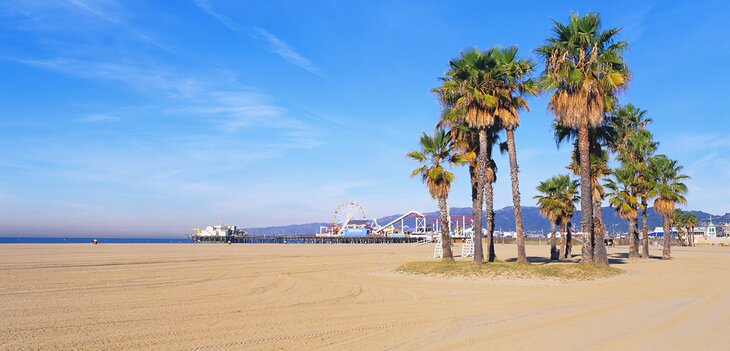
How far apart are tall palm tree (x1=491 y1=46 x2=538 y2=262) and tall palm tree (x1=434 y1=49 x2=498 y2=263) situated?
0.55 metres

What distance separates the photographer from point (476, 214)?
24625 millimetres

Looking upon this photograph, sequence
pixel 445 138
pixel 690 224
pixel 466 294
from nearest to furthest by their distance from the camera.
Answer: pixel 466 294
pixel 445 138
pixel 690 224

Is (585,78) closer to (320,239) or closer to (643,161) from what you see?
(643,161)

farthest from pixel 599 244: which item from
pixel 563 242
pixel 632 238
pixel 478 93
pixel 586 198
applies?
pixel 632 238

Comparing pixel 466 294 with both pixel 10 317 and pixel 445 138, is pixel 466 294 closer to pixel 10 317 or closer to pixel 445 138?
pixel 10 317

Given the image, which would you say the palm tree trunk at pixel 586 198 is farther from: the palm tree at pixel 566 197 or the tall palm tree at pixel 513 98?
the palm tree at pixel 566 197

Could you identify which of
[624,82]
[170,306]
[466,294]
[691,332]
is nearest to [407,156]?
[624,82]

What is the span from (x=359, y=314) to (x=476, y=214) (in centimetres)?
1459

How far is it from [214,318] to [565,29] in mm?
20344

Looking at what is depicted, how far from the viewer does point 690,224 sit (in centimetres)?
8919

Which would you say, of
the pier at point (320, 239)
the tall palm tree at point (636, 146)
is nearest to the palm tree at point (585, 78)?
the tall palm tree at point (636, 146)

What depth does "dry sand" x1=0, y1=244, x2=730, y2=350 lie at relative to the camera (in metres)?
8.15

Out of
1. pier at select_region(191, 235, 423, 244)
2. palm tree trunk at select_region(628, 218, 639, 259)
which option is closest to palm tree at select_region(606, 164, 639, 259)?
palm tree trunk at select_region(628, 218, 639, 259)

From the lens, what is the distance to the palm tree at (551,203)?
33031 mm
